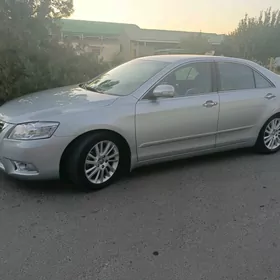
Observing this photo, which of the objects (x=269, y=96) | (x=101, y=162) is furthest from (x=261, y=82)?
(x=101, y=162)

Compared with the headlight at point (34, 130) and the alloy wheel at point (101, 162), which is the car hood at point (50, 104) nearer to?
the headlight at point (34, 130)

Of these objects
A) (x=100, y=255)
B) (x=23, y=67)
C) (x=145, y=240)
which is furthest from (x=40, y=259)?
(x=23, y=67)

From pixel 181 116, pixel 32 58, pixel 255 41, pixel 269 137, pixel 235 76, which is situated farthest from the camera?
pixel 255 41

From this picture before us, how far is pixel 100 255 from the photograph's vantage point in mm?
2777

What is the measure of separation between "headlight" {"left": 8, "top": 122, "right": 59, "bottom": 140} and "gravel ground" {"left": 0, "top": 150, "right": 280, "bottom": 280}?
0.67 meters

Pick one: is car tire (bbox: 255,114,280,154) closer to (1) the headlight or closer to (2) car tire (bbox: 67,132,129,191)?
(2) car tire (bbox: 67,132,129,191)

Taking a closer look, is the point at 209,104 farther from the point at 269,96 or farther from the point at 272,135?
the point at 272,135

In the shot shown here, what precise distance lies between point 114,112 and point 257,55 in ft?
97.7

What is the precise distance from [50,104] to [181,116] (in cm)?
162

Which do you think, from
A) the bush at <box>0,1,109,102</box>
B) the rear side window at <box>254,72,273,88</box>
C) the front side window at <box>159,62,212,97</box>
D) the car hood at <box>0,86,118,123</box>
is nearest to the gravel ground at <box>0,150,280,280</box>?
the car hood at <box>0,86,118,123</box>

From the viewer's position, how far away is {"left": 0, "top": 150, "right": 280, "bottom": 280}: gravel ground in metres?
2.62

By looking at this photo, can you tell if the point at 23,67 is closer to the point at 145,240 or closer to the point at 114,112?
the point at 114,112

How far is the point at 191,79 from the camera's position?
473cm

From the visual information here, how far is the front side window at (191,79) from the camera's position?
4551 mm
